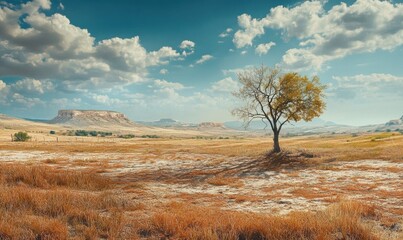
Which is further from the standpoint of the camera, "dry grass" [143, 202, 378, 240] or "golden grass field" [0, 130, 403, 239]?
"golden grass field" [0, 130, 403, 239]

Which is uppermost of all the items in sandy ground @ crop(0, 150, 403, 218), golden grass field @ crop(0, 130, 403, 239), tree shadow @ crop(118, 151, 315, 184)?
→ golden grass field @ crop(0, 130, 403, 239)

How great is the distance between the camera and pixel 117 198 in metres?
13.3

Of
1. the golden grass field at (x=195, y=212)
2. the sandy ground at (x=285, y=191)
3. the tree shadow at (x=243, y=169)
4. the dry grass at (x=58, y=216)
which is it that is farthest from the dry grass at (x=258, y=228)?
the tree shadow at (x=243, y=169)

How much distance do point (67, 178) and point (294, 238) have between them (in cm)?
1590

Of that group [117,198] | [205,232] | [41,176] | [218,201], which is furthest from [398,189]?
[41,176]

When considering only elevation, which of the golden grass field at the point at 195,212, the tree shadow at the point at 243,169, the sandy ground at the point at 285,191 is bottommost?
the tree shadow at the point at 243,169

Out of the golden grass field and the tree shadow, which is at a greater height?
the golden grass field

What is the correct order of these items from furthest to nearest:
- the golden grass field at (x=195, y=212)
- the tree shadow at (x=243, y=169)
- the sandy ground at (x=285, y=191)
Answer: the tree shadow at (x=243, y=169) → the sandy ground at (x=285, y=191) → the golden grass field at (x=195, y=212)

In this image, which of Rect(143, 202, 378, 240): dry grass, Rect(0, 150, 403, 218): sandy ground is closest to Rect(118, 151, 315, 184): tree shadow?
Rect(0, 150, 403, 218): sandy ground

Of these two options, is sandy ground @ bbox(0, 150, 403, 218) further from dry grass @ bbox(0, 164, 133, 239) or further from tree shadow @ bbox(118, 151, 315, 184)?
dry grass @ bbox(0, 164, 133, 239)

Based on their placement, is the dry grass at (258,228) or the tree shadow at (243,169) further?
the tree shadow at (243,169)

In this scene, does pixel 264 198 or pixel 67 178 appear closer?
pixel 264 198

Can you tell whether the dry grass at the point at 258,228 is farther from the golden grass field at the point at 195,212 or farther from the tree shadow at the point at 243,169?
the tree shadow at the point at 243,169

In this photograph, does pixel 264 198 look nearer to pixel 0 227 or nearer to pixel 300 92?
pixel 0 227
